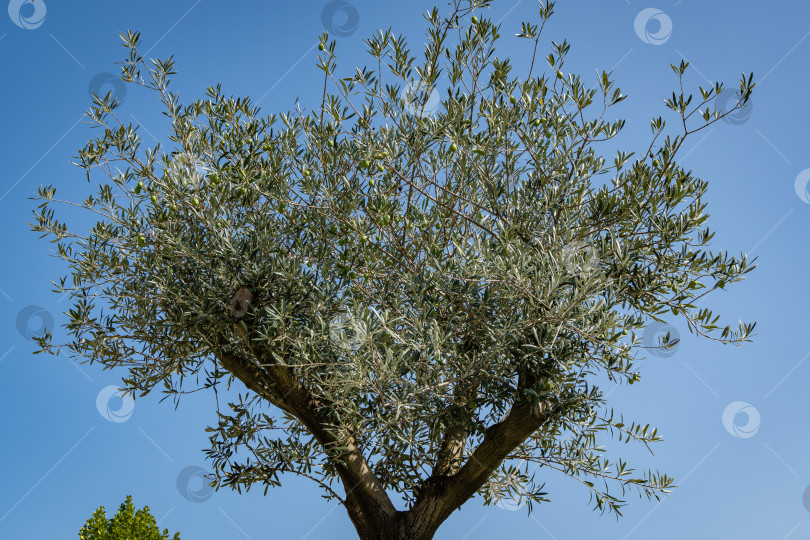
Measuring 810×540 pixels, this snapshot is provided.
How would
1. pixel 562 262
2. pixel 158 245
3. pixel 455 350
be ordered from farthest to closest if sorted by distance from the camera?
pixel 158 245 → pixel 455 350 → pixel 562 262

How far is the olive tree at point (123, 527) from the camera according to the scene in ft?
24.9

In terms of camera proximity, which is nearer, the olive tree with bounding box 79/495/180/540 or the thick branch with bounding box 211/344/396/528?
the thick branch with bounding box 211/344/396/528

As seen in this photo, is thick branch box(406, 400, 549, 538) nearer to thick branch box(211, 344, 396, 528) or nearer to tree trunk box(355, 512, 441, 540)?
tree trunk box(355, 512, 441, 540)

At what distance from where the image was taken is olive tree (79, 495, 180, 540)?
758 cm

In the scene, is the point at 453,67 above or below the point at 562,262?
above

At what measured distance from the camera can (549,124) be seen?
19.8ft

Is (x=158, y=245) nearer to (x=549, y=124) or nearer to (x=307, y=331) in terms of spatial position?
(x=307, y=331)

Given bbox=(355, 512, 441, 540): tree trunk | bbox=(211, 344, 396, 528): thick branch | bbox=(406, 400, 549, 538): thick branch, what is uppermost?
bbox=(211, 344, 396, 528): thick branch

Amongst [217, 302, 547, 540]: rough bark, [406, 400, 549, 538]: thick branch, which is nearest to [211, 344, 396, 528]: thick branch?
[217, 302, 547, 540]: rough bark

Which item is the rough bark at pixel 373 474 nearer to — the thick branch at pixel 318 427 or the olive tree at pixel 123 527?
the thick branch at pixel 318 427

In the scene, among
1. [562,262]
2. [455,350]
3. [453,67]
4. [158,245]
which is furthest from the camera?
[158,245]

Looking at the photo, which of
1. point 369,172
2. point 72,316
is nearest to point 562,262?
point 369,172

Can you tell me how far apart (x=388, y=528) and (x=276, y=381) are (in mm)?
1829

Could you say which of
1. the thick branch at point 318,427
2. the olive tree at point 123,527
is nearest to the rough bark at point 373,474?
the thick branch at point 318,427
